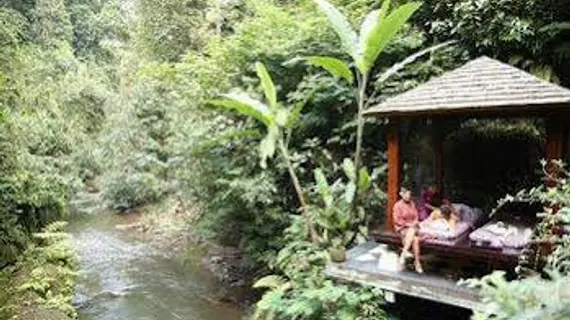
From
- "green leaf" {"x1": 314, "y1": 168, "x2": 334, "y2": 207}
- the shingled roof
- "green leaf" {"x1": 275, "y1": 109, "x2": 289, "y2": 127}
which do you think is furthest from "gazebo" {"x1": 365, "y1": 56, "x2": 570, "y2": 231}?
"green leaf" {"x1": 275, "y1": 109, "x2": 289, "y2": 127}

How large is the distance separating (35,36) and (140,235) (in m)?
17.1

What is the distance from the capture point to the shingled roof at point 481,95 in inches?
253

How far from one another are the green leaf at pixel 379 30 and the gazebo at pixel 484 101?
880 millimetres

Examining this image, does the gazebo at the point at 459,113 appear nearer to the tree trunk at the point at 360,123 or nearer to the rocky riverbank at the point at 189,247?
the tree trunk at the point at 360,123

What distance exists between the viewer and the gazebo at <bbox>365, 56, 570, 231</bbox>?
638 centimetres

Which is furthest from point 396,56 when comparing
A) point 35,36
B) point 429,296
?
point 35,36

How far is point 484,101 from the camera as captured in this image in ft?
22.0

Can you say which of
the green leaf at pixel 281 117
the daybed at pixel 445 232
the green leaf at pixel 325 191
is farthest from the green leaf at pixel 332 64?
the daybed at pixel 445 232

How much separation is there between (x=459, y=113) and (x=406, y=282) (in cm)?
212

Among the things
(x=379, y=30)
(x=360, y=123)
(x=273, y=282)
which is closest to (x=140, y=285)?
(x=273, y=282)

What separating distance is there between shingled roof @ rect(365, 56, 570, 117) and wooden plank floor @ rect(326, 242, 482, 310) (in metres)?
1.96

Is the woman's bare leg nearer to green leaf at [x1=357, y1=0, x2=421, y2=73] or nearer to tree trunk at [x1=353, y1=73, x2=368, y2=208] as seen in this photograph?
tree trunk at [x1=353, y1=73, x2=368, y2=208]

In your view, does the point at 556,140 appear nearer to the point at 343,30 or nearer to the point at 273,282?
the point at 343,30

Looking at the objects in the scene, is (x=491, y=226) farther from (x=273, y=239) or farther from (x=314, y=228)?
(x=273, y=239)
